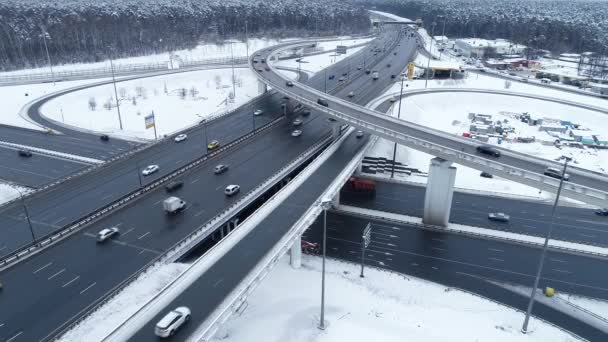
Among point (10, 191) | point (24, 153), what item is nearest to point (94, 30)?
point (24, 153)

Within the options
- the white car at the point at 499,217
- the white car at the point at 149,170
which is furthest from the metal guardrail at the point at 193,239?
the white car at the point at 499,217

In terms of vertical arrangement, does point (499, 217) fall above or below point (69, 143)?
below

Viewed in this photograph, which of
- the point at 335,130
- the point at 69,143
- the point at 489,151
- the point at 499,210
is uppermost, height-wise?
the point at 489,151

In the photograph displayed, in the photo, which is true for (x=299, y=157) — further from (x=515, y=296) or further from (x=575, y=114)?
(x=575, y=114)

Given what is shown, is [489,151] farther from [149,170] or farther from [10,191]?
[10,191]

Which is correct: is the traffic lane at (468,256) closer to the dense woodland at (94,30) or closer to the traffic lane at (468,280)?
the traffic lane at (468,280)

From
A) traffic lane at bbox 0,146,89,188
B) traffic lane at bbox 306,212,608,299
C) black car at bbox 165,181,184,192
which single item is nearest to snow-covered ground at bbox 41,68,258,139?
traffic lane at bbox 0,146,89,188
